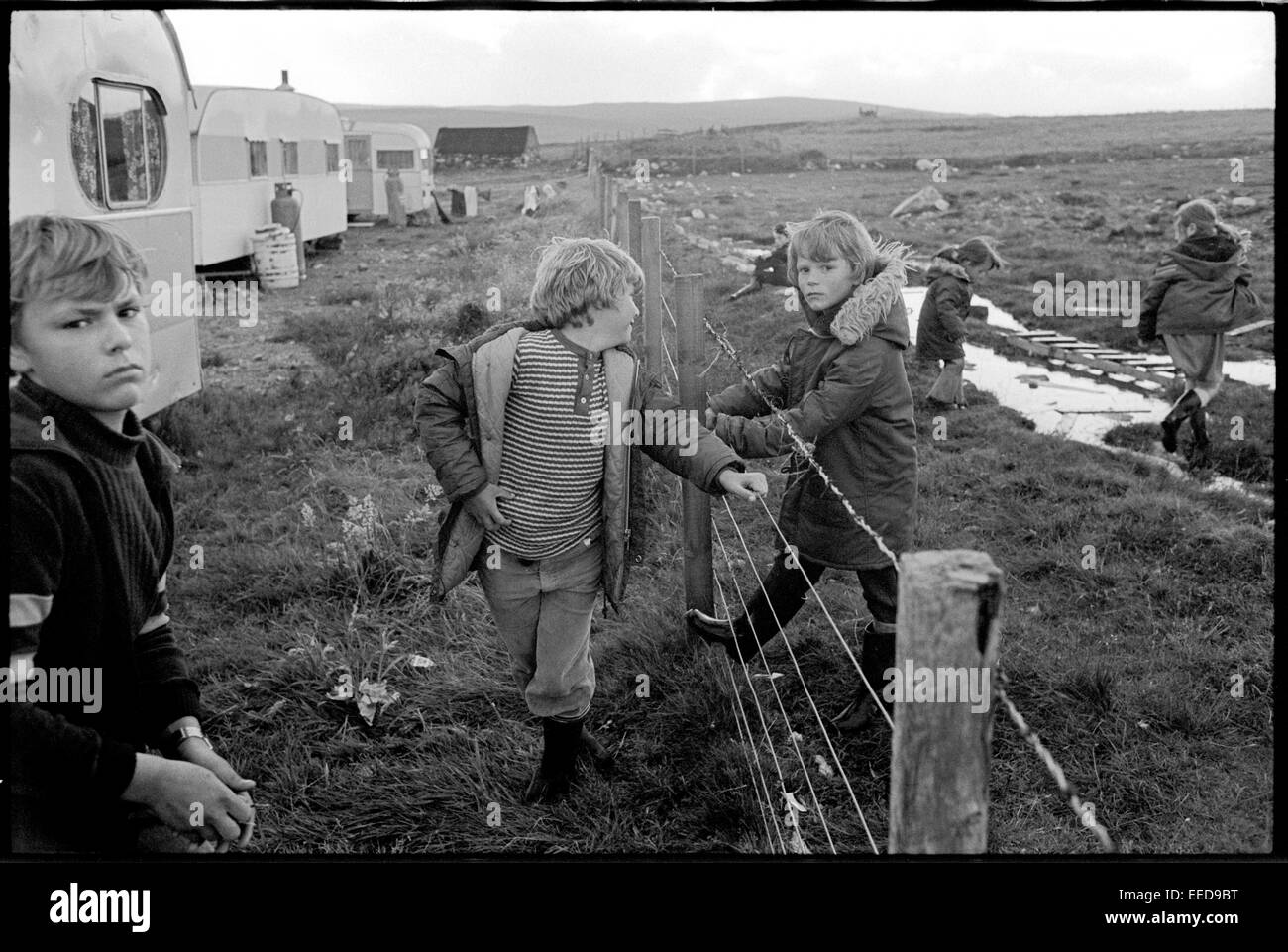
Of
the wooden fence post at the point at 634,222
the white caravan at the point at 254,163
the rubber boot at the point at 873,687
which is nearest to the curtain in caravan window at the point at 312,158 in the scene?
the white caravan at the point at 254,163

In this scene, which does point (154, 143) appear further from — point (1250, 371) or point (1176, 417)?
point (1250, 371)

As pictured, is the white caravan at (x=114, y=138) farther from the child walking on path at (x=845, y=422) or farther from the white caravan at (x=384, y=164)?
the white caravan at (x=384, y=164)

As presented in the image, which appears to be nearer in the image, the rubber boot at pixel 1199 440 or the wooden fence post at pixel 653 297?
the wooden fence post at pixel 653 297

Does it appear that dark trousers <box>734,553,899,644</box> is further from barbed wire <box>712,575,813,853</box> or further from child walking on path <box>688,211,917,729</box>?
barbed wire <box>712,575,813,853</box>

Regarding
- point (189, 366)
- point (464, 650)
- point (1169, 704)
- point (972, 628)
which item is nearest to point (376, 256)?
point (189, 366)

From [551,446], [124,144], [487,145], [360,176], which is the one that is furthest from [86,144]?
[360,176]

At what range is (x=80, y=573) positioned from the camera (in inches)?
76.5

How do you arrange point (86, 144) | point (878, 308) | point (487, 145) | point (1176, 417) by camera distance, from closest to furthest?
1. point (878, 308)
2. point (86, 144)
3. point (1176, 417)
4. point (487, 145)

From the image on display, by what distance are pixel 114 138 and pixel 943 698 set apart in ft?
15.1

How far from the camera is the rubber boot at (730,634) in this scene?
11.1 ft

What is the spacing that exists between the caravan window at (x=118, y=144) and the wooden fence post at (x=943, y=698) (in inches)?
158

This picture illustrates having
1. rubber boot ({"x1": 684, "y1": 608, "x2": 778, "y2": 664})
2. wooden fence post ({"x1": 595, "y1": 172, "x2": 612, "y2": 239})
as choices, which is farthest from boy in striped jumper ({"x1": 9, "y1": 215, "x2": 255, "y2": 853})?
wooden fence post ({"x1": 595, "y1": 172, "x2": 612, "y2": 239})

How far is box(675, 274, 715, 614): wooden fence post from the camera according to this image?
3.43 meters

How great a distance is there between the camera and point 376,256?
13234 mm
